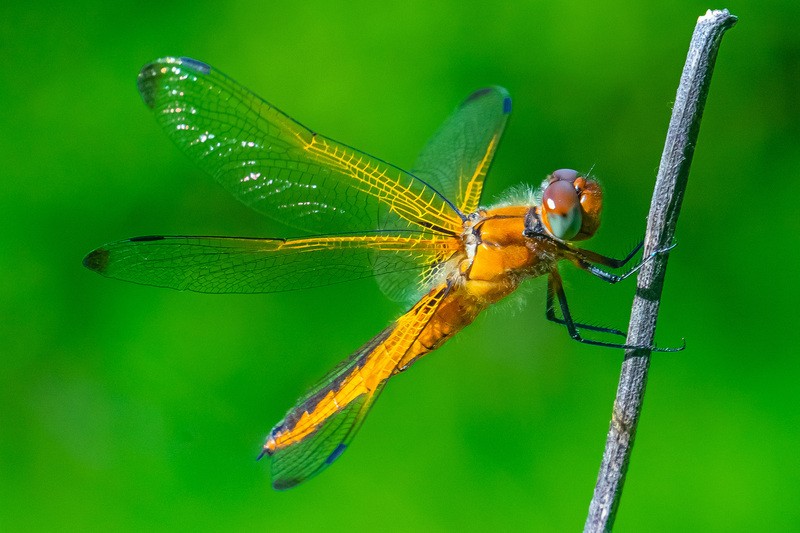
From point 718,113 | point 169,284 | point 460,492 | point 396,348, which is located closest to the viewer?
point 169,284

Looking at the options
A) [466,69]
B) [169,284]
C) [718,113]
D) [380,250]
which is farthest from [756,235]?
[169,284]

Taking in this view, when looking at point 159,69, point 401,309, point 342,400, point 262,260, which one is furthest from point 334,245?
point 159,69

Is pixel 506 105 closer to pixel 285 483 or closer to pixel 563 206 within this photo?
pixel 563 206

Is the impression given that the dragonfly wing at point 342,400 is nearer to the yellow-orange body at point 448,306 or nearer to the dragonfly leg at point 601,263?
the yellow-orange body at point 448,306

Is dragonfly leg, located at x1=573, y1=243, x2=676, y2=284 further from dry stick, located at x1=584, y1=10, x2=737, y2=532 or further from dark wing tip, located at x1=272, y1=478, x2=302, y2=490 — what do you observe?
dark wing tip, located at x1=272, y1=478, x2=302, y2=490

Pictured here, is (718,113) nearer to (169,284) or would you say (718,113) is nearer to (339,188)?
(339,188)

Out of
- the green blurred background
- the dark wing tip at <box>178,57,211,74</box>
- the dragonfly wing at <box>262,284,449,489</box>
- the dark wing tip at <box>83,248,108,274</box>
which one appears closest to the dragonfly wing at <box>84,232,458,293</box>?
the dark wing tip at <box>83,248,108,274</box>
